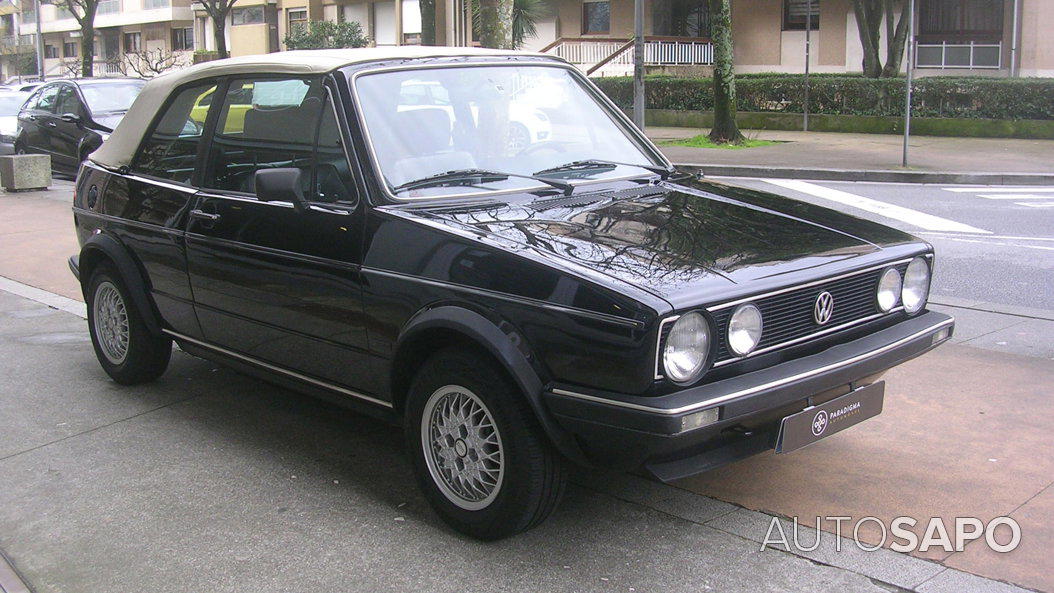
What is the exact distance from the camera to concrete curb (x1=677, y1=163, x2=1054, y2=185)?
16.0 meters

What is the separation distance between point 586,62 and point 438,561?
3207 centimetres

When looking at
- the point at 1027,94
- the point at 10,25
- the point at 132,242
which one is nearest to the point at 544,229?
the point at 132,242

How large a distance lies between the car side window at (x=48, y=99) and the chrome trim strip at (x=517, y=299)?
16455 mm

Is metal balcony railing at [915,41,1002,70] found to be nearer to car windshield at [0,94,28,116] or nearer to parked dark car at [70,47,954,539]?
car windshield at [0,94,28,116]

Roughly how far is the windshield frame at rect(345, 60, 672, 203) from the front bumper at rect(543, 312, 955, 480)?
3.89 feet

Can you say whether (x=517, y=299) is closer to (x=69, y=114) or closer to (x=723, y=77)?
(x=69, y=114)

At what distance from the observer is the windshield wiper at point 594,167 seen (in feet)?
15.9

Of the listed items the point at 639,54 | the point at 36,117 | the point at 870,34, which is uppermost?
the point at 870,34

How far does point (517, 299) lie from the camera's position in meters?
3.71

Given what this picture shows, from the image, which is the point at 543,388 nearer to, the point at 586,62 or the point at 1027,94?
the point at 1027,94

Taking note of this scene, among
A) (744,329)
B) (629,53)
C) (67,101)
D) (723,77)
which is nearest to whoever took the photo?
(744,329)

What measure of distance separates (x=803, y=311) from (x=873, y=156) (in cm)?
1600

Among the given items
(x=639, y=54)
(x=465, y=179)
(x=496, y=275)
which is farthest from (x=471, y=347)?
(x=639, y=54)

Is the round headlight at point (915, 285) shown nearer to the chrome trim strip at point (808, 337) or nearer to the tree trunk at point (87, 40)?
the chrome trim strip at point (808, 337)
